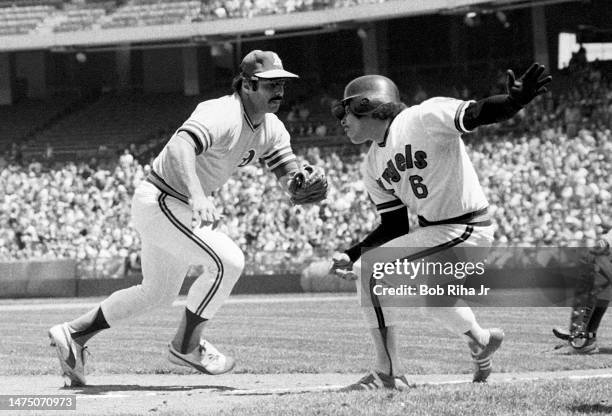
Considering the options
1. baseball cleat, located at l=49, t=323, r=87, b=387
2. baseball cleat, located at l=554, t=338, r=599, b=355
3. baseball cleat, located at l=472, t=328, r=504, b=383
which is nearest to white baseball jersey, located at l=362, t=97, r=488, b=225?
baseball cleat, located at l=472, t=328, r=504, b=383

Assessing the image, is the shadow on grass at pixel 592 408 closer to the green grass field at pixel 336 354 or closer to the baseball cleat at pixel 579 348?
the green grass field at pixel 336 354

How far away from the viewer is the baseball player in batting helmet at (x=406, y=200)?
264 inches

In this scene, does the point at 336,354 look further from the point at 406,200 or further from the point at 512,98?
the point at 512,98

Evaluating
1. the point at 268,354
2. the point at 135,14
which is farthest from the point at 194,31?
the point at 268,354

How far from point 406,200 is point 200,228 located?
54.4 inches

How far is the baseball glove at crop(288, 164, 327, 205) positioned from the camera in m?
7.47

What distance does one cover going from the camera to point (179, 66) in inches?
1467

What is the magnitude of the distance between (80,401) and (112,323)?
1.07 metres

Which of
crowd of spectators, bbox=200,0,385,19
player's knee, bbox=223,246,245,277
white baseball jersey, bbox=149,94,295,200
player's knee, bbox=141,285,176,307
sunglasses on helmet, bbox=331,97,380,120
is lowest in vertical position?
player's knee, bbox=141,285,176,307

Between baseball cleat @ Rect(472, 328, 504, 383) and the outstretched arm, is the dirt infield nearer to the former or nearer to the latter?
baseball cleat @ Rect(472, 328, 504, 383)

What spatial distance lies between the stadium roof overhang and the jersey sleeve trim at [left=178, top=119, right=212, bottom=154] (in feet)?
67.8

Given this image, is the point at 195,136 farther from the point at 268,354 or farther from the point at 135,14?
the point at 135,14

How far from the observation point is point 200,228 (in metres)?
7.28

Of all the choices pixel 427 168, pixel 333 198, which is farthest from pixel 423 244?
pixel 333 198
